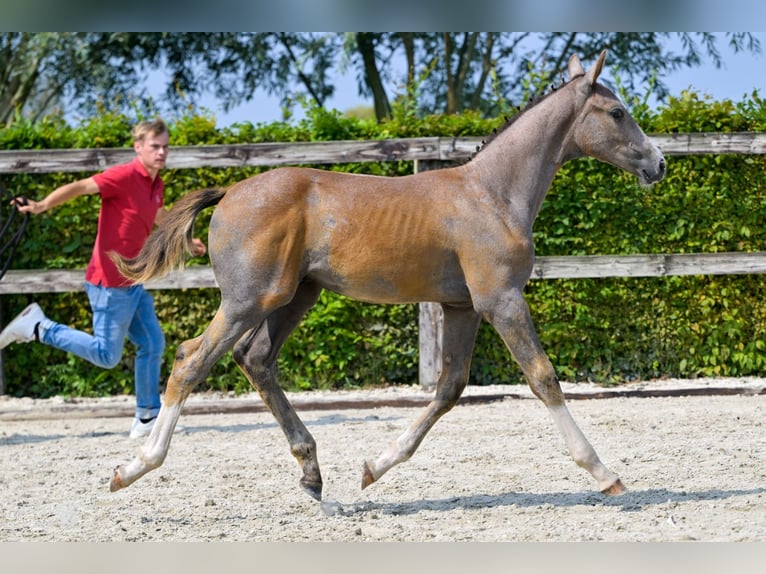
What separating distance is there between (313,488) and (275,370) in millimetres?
597

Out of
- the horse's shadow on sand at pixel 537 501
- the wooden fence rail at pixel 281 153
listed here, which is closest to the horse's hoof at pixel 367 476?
the horse's shadow on sand at pixel 537 501

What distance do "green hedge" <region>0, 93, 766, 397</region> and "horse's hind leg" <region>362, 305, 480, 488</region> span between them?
3.27 metres

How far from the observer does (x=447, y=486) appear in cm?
495

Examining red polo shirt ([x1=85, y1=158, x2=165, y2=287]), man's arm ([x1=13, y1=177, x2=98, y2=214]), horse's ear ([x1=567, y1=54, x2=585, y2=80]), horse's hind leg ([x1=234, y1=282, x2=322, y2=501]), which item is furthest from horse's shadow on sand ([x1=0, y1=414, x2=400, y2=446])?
horse's ear ([x1=567, y1=54, x2=585, y2=80])

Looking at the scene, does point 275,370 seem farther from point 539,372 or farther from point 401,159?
point 401,159

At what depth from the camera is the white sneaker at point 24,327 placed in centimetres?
652

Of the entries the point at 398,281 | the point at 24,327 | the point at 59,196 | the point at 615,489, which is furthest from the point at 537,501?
the point at 24,327

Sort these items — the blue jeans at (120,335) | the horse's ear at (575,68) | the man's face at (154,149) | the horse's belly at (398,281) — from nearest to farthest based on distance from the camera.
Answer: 1. the horse's belly at (398,281)
2. the horse's ear at (575,68)
3. the man's face at (154,149)
4. the blue jeans at (120,335)

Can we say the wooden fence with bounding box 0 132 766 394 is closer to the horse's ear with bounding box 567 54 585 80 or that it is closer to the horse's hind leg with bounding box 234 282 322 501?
the horse's ear with bounding box 567 54 585 80

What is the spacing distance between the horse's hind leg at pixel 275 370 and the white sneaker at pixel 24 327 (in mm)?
2546

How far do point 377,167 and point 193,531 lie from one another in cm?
437

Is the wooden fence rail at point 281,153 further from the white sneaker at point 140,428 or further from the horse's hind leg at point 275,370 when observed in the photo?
the horse's hind leg at point 275,370

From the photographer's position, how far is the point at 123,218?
246 inches

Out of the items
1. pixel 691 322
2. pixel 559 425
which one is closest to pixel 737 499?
pixel 559 425
